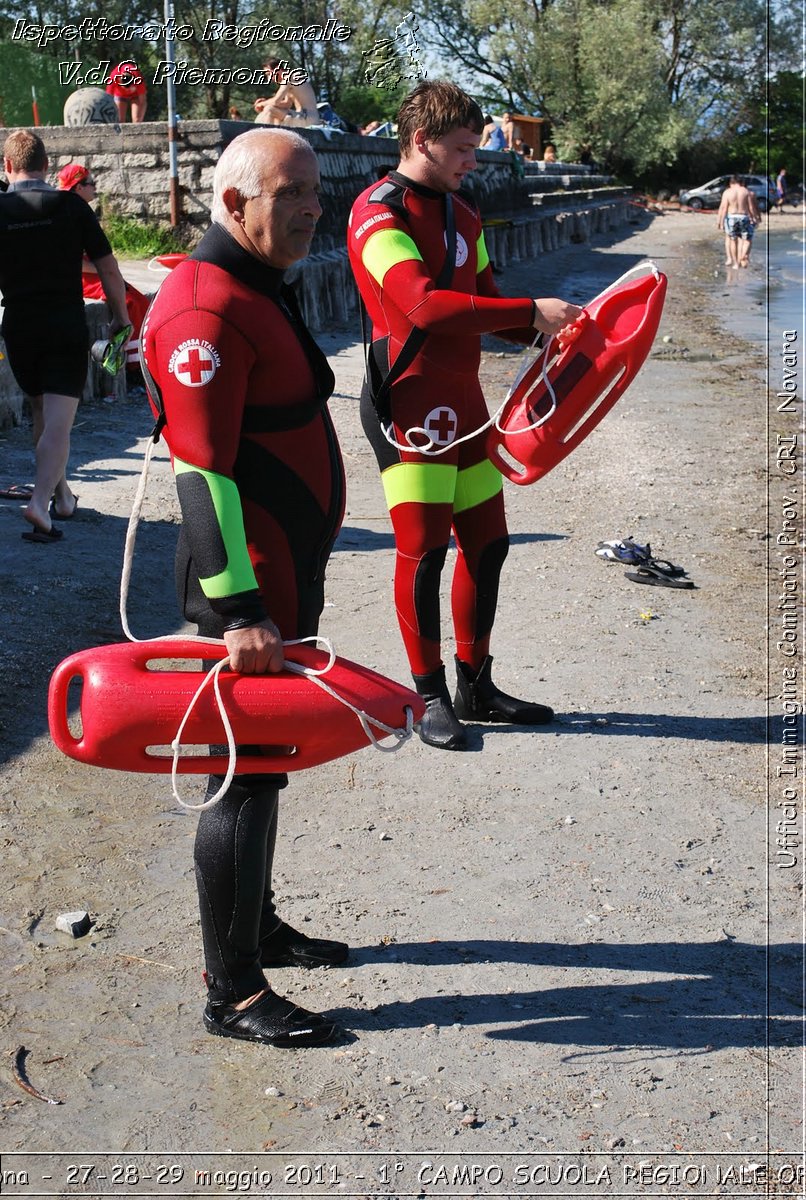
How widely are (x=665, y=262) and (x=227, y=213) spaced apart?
28.6 metres

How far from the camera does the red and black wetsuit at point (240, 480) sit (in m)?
2.68

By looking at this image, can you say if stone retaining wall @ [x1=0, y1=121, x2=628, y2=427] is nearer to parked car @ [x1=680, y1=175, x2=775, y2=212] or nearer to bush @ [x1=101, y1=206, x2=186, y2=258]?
bush @ [x1=101, y1=206, x2=186, y2=258]

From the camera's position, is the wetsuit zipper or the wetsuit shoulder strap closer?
the wetsuit zipper

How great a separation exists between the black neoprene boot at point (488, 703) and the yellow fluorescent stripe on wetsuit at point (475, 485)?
61 centimetres

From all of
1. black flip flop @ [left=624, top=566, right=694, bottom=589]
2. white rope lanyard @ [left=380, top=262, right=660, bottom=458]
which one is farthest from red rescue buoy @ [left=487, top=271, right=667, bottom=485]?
black flip flop @ [left=624, top=566, right=694, bottom=589]

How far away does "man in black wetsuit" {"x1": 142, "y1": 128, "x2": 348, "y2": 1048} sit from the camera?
268 cm

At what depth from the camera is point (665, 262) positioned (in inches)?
1172

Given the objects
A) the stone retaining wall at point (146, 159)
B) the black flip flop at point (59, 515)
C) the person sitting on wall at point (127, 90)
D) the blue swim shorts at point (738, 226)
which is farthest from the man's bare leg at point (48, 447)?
the blue swim shorts at point (738, 226)

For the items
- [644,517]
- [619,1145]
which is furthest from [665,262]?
[619,1145]

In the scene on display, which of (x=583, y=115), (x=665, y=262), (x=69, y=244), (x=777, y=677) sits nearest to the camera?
(x=777, y=677)

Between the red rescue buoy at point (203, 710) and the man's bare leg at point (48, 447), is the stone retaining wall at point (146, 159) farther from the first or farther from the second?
the red rescue buoy at point (203, 710)

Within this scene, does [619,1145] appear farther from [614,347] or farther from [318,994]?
[614,347]

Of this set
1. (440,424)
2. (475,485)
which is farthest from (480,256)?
(475,485)

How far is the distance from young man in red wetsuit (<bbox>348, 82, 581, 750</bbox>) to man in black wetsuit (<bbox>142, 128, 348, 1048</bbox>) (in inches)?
50.9
